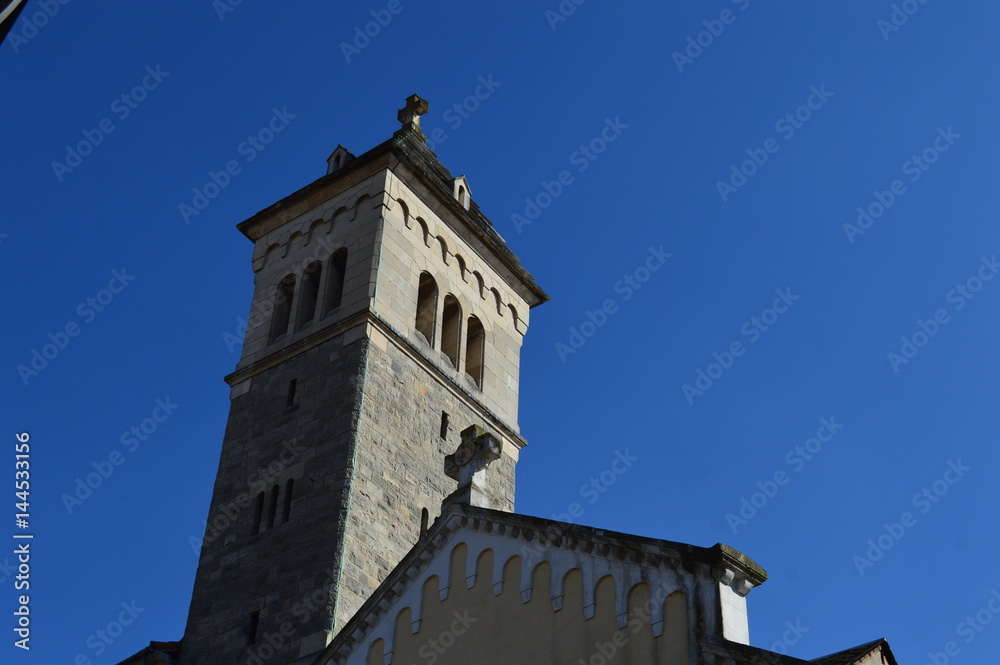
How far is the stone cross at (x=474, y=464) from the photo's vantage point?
1531 cm

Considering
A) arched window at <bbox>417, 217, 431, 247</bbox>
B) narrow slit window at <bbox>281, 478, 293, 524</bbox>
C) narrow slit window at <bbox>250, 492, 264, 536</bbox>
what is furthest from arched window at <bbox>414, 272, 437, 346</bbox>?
narrow slit window at <bbox>250, 492, 264, 536</bbox>

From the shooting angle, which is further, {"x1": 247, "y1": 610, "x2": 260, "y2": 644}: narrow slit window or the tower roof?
the tower roof

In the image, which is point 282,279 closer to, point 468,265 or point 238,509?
point 468,265

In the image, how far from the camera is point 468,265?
24109 millimetres

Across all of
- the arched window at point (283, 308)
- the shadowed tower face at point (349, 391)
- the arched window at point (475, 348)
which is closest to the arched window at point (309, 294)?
the shadowed tower face at point (349, 391)

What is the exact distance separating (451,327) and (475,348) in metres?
0.68

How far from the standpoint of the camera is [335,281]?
73.4ft

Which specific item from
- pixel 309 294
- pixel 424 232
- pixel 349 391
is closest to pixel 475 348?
pixel 424 232

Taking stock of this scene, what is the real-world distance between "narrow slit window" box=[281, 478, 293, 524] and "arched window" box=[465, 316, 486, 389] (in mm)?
4814

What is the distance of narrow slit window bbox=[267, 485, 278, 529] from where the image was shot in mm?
19125

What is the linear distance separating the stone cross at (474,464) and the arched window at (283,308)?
24.6 feet

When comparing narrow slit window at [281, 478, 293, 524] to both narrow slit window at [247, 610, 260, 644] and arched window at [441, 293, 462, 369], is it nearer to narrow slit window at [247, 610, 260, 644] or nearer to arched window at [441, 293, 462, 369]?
narrow slit window at [247, 610, 260, 644]

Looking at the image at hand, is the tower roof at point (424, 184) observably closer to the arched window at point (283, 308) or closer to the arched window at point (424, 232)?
the arched window at point (424, 232)

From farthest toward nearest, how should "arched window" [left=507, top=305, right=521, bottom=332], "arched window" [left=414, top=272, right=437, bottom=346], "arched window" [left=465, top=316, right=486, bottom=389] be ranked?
"arched window" [left=507, top=305, right=521, bottom=332], "arched window" [left=465, top=316, right=486, bottom=389], "arched window" [left=414, top=272, right=437, bottom=346]
